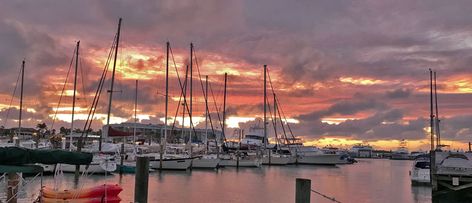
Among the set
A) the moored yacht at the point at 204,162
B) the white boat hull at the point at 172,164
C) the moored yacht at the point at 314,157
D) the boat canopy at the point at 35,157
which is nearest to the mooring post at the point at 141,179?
the boat canopy at the point at 35,157

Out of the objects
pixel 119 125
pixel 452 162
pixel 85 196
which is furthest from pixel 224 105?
pixel 119 125

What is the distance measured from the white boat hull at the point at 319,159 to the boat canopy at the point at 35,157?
100872mm

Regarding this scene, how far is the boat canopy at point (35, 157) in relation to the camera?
1534 centimetres

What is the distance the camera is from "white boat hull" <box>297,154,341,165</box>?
116 m

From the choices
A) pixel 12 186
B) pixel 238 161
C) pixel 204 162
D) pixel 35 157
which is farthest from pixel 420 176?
pixel 35 157

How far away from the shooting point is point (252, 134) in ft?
482

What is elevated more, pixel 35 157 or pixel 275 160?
pixel 35 157

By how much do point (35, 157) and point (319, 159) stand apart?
106 metres

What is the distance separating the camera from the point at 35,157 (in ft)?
52.6

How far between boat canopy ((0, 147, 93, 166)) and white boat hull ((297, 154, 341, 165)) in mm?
100872

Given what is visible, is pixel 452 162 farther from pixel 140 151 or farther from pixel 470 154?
pixel 140 151

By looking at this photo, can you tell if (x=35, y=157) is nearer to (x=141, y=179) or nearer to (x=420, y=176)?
(x=141, y=179)

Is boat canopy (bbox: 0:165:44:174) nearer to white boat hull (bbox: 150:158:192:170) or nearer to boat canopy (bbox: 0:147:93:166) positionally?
boat canopy (bbox: 0:147:93:166)

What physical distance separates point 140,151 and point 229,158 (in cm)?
1872
